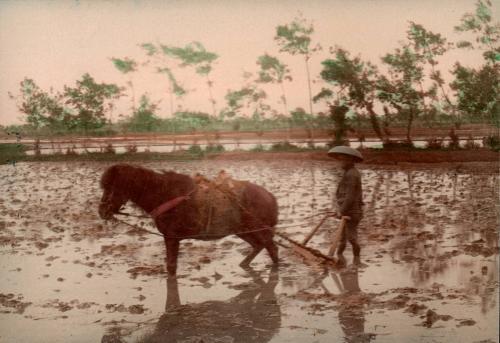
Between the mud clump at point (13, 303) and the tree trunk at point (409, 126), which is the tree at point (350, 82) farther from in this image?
the mud clump at point (13, 303)

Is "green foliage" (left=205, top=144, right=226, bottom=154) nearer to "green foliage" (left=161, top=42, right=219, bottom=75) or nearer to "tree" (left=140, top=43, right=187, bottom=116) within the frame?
"tree" (left=140, top=43, right=187, bottom=116)

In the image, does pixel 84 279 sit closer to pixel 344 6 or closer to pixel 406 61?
pixel 344 6

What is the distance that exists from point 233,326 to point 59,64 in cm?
417

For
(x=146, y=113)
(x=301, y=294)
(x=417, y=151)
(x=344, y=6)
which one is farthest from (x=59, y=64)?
(x=417, y=151)

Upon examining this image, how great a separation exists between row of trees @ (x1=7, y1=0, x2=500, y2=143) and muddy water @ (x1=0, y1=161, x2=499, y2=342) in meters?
1.08

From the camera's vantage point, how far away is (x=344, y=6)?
5.71 meters

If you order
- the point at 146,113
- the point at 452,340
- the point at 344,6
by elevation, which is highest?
the point at 344,6

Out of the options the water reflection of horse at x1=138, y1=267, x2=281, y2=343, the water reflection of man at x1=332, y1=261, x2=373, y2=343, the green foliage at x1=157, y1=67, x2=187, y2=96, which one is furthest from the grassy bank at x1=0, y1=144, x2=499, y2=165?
the water reflection of horse at x1=138, y1=267, x2=281, y2=343

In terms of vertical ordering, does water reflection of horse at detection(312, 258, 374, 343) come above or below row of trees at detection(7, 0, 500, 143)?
below

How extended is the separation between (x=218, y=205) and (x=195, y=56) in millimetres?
2021

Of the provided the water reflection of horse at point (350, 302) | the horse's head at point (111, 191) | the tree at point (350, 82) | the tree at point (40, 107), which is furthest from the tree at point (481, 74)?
the tree at point (40, 107)

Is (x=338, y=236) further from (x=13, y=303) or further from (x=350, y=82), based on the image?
(x=13, y=303)

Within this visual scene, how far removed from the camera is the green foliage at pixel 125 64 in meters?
6.23

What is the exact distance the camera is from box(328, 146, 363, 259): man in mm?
6000
